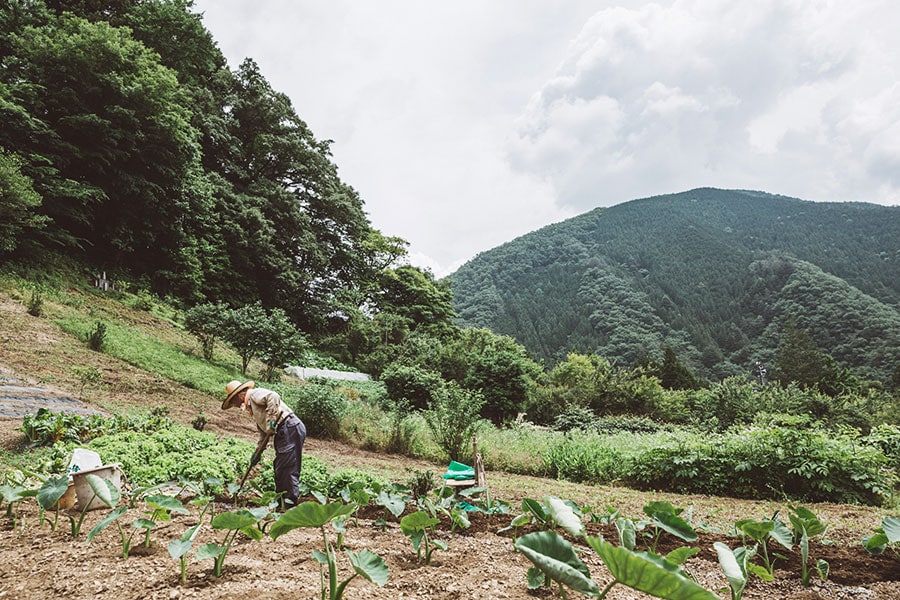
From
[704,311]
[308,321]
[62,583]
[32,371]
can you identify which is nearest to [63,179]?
[32,371]

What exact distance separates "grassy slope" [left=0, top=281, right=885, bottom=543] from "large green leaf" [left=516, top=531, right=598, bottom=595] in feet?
11.4

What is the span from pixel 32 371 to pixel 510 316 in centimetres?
6059

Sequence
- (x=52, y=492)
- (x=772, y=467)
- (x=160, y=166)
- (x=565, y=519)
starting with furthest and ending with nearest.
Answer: (x=160, y=166)
(x=772, y=467)
(x=52, y=492)
(x=565, y=519)

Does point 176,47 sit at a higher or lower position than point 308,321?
higher

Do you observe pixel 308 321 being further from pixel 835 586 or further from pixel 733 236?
pixel 733 236

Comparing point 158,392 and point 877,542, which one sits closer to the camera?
point 877,542

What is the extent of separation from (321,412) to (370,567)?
7.76m

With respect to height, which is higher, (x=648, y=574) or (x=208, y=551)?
(x=648, y=574)

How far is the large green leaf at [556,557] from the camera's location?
3.44 feet

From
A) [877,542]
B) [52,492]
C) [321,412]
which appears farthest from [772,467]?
[52,492]

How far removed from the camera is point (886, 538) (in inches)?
85.2

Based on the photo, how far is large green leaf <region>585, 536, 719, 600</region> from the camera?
95 cm

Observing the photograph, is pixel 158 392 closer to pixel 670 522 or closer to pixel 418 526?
pixel 418 526

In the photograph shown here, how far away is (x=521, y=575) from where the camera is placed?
7.17 feet
